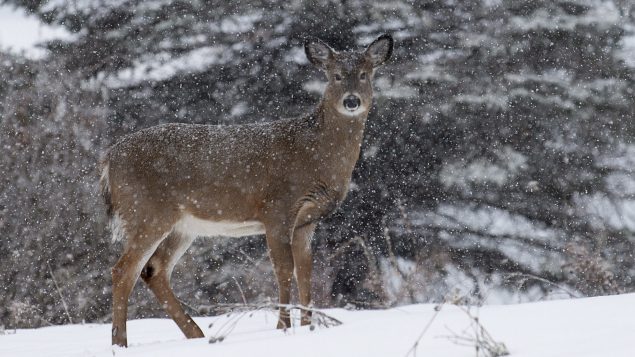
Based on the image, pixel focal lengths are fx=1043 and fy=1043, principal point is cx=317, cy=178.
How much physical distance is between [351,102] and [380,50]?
0.71 m

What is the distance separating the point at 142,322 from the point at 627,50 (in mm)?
7975

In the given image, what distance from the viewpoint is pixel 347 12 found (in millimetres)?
13688

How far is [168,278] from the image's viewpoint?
7.68 m

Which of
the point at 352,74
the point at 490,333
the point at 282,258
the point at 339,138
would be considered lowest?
the point at 282,258

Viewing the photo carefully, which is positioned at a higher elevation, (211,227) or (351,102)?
(351,102)

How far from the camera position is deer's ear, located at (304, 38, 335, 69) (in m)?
8.42

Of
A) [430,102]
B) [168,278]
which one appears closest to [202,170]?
[168,278]

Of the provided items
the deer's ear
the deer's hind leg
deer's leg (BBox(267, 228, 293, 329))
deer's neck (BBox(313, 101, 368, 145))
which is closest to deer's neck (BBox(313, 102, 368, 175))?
deer's neck (BBox(313, 101, 368, 145))

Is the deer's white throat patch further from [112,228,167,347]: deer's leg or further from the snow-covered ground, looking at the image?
the snow-covered ground

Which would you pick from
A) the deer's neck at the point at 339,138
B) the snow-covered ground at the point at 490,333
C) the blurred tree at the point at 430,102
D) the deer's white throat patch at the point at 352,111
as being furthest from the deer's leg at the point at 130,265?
the blurred tree at the point at 430,102

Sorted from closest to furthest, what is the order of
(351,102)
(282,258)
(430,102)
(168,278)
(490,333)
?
(490,333) < (282,258) < (168,278) < (351,102) < (430,102)

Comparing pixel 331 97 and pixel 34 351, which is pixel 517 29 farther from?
A: pixel 34 351

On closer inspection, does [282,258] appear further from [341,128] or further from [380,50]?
[380,50]

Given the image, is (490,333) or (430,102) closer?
(490,333)
